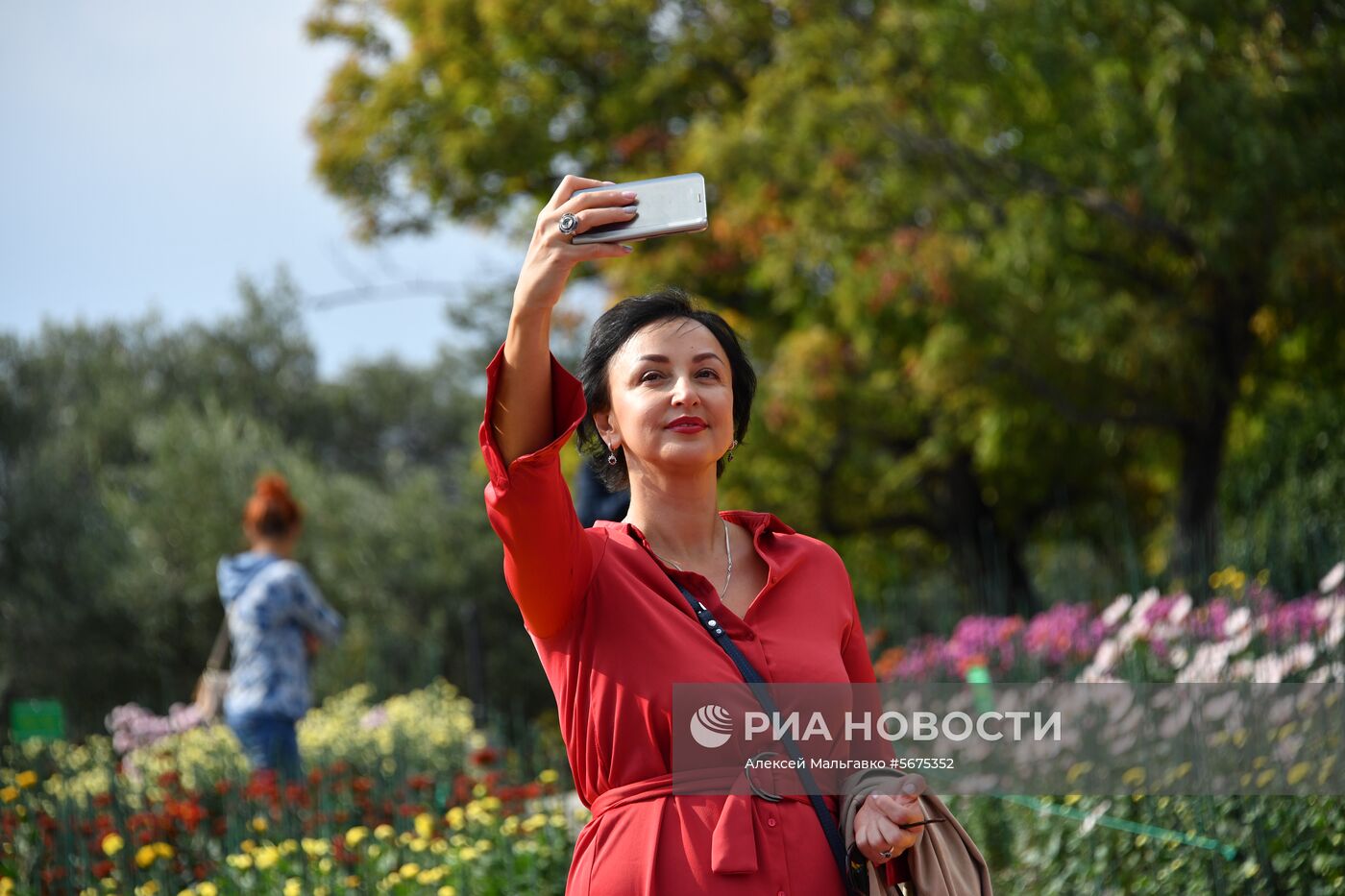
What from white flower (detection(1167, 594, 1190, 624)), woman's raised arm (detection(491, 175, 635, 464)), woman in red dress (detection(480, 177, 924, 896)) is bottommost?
white flower (detection(1167, 594, 1190, 624))

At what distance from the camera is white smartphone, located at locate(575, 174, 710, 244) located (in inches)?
68.9

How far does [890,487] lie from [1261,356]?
384cm

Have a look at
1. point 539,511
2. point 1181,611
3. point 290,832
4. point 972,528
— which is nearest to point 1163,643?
point 1181,611

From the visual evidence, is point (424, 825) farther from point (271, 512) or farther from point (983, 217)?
point (983, 217)

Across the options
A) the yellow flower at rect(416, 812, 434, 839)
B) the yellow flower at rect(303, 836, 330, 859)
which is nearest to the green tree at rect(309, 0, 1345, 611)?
the yellow flower at rect(416, 812, 434, 839)

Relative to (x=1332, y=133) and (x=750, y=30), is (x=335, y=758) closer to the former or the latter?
(x=1332, y=133)

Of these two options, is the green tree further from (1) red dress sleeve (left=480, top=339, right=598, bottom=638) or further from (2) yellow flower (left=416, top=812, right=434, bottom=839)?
(1) red dress sleeve (left=480, top=339, right=598, bottom=638)

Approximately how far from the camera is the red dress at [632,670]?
71.5 inches

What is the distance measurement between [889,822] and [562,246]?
0.86 metres

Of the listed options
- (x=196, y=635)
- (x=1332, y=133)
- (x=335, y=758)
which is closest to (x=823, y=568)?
(x=335, y=758)

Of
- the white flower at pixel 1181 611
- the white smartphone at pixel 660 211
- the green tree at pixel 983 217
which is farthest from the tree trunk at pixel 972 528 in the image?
the white smartphone at pixel 660 211

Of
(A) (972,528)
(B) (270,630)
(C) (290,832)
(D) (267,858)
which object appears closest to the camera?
(D) (267,858)

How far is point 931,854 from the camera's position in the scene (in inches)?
76.2

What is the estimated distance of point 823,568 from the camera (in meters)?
2.16
